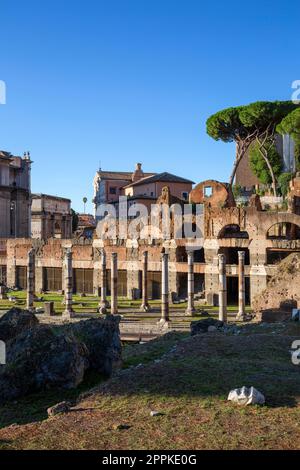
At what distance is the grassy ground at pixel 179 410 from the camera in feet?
27.8

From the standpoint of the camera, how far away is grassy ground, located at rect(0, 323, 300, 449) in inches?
333

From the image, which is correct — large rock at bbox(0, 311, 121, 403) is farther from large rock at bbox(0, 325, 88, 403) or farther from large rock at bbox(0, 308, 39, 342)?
large rock at bbox(0, 308, 39, 342)

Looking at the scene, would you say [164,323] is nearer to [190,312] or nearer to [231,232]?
[190,312]

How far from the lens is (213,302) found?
32.6 metres

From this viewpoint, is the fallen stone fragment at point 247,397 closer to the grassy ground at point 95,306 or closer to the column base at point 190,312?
the grassy ground at point 95,306

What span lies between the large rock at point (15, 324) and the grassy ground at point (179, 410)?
4339mm

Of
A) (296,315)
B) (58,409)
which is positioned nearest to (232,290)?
(296,315)

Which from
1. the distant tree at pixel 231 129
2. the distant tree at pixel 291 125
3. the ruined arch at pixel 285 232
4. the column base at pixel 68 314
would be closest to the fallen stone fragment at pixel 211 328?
the column base at pixel 68 314

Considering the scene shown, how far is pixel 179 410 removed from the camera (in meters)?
9.92

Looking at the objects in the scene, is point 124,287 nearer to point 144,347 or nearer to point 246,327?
point 246,327

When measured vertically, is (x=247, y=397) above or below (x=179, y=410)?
above

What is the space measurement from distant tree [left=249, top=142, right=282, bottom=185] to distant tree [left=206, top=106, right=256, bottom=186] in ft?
8.04

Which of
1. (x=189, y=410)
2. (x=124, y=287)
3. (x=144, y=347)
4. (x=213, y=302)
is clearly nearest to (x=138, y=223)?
(x=124, y=287)

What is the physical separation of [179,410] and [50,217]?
5478cm
